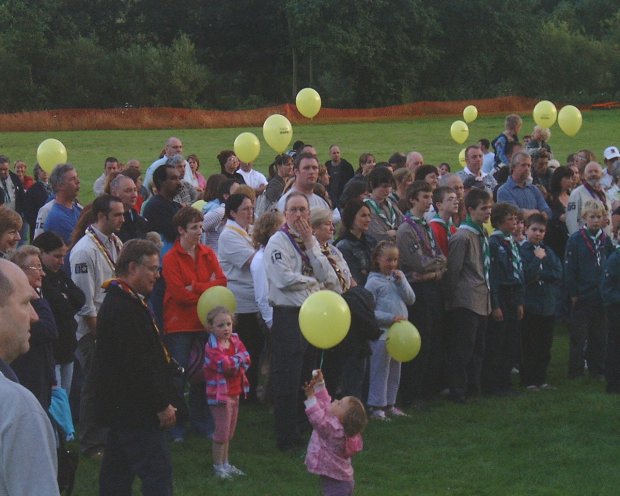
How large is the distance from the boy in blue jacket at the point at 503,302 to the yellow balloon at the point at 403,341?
54.5 inches

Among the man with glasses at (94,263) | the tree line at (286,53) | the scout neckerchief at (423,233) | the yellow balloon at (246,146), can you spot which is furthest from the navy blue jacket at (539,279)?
the tree line at (286,53)

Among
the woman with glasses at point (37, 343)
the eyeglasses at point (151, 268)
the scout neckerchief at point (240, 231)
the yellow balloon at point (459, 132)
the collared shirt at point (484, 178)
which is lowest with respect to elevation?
the woman with glasses at point (37, 343)

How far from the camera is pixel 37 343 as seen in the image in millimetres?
7094

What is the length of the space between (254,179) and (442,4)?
5218cm

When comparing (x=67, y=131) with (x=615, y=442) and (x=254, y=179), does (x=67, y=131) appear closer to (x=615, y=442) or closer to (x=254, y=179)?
(x=254, y=179)

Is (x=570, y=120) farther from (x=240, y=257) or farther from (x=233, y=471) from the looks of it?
(x=233, y=471)

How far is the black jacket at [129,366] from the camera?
6145 mm

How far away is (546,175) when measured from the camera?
14.2m

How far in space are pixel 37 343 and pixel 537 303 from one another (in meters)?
5.31

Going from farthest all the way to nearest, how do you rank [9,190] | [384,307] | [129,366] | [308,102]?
[308,102] < [9,190] < [384,307] < [129,366]

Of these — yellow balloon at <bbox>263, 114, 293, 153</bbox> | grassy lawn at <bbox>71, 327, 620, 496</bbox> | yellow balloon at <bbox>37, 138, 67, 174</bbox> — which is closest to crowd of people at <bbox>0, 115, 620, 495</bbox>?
grassy lawn at <bbox>71, 327, 620, 496</bbox>

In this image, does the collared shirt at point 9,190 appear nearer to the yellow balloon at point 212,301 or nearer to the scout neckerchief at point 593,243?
the yellow balloon at point 212,301

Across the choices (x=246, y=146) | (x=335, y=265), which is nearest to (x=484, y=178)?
(x=246, y=146)

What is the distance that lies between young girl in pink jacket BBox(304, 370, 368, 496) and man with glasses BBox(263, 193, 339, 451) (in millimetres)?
1673
